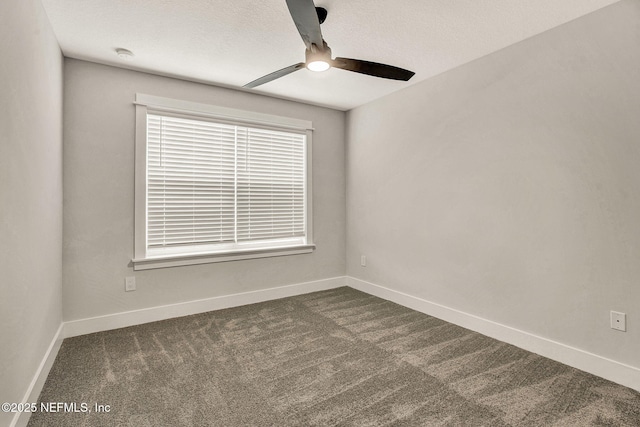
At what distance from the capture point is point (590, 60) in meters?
2.16

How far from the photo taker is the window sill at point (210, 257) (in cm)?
309

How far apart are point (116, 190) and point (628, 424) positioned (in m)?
3.92

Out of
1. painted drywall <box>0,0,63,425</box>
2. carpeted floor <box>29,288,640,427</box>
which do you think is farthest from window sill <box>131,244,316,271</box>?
painted drywall <box>0,0,63,425</box>

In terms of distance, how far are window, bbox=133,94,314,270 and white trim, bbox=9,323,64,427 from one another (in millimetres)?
822

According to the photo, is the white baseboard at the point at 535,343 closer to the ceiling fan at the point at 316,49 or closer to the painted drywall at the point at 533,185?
the painted drywall at the point at 533,185

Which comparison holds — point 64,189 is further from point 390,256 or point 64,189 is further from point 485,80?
point 485,80

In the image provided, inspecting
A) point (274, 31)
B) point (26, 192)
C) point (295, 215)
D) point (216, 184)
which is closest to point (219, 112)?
point (216, 184)

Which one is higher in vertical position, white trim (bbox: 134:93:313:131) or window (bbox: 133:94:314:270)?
white trim (bbox: 134:93:313:131)

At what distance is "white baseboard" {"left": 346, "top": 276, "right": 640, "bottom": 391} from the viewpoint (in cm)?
204

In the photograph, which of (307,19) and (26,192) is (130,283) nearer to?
(26,192)

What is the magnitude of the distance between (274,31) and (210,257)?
226 cm

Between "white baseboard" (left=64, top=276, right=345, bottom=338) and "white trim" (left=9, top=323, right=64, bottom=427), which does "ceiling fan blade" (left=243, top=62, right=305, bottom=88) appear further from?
"white trim" (left=9, top=323, right=64, bottom=427)

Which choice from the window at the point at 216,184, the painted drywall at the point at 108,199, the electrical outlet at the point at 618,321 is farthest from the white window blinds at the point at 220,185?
→ the electrical outlet at the point at 618,321

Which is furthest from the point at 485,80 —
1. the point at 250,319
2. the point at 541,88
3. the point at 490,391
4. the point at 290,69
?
the point at 250,319
